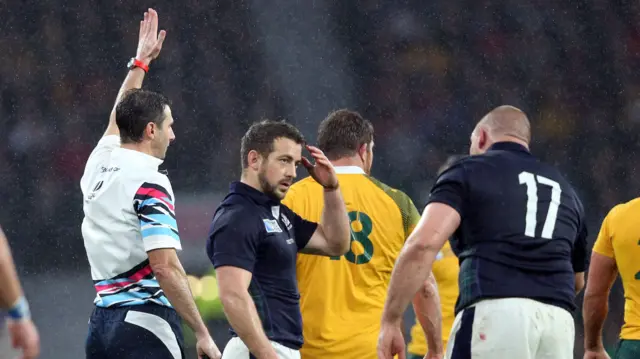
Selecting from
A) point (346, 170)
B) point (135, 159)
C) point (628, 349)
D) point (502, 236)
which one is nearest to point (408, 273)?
point (502, 236)

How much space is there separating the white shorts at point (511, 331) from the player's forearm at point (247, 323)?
729mm

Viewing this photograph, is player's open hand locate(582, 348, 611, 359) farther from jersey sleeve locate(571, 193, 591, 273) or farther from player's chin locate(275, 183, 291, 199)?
player's chin locate(275, 183, 291, 199)

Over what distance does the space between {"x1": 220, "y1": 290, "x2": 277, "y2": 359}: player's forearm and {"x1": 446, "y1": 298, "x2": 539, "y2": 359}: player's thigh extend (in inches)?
29.4

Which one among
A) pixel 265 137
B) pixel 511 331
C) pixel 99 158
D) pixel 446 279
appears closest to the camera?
pixel 511 331

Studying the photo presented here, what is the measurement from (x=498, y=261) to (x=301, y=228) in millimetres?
931

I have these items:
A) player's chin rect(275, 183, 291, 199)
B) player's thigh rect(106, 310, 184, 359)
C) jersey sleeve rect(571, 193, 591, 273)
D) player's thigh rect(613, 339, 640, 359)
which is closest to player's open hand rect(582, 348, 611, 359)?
player's thigh rect(613, 339, 640, 359)

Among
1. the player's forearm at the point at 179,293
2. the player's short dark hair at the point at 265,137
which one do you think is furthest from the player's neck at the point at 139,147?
the player's forearm at the point at 179,293

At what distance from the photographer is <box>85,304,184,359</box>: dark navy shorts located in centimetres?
432

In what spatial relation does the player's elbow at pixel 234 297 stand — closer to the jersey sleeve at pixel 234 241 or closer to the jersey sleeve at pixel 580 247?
the jersey sleeve at pixel 234 241

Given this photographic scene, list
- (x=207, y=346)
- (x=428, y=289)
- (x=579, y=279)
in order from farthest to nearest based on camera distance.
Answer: (x=428, y=289) → (x=579, y=279) → (x=207, y=346)

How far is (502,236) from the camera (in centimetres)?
390

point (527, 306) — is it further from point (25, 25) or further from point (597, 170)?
point (25, 25)

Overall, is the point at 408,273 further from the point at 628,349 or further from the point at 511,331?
the point at 628,349

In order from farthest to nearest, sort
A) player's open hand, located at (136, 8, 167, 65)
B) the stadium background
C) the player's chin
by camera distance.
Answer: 1. the stadium background
2. player's open hand, located at (136, 8, 167, 65)
3. the player's chin
